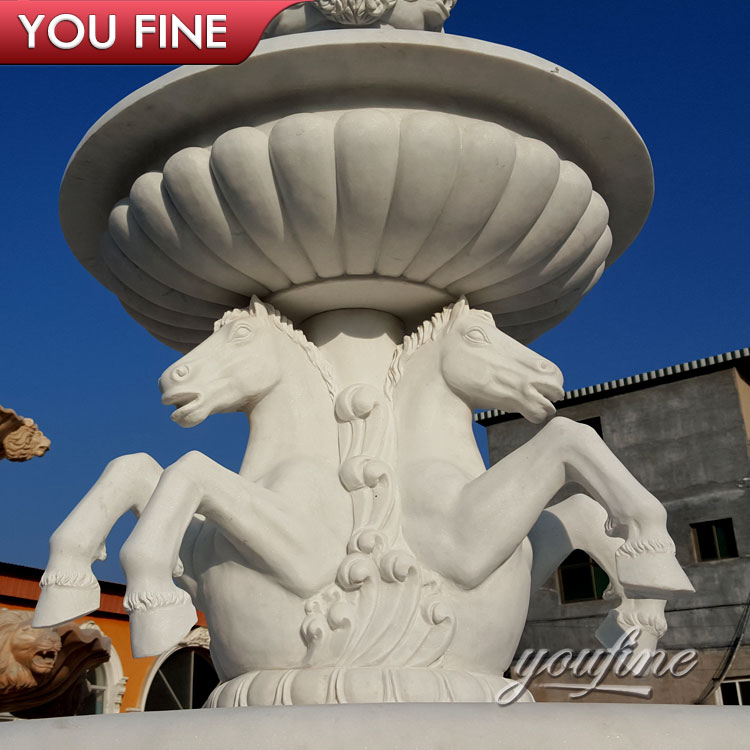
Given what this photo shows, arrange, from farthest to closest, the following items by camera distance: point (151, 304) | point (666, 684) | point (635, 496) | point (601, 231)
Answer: point (666, 684), point (151, 304), point (601, 231), point (635, 496)

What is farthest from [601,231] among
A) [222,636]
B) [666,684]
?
[666,684]

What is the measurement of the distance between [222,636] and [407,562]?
63 centimetres

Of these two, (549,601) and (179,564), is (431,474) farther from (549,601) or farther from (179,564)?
(549,601)

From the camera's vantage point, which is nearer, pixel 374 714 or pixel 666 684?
pixel 374 714

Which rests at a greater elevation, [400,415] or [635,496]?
[400,415]

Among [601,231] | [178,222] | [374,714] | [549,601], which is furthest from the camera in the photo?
[549,601]

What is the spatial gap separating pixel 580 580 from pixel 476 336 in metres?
15.6

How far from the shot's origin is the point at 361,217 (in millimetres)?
2920

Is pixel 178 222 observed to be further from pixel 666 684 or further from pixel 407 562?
pixel 666 684

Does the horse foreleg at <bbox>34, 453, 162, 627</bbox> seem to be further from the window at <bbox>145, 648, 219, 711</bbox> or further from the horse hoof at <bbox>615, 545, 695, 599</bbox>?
the window at <bbox>145, 648, 219, 711</bbox>

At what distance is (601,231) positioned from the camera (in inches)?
135

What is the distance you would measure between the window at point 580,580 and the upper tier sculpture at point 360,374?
49.1ft

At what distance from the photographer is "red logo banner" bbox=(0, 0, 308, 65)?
11.1 ft

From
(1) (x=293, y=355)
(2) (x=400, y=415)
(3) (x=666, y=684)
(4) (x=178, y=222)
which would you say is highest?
(4) (x=178, y=222)
